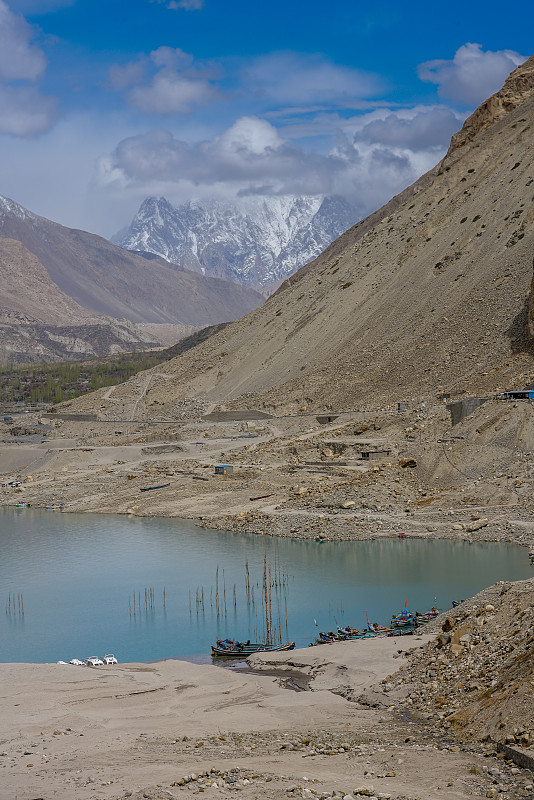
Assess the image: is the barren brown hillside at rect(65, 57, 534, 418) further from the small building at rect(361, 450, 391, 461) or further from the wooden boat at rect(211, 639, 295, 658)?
the wooden boat at rect(211, 639, 295, 658)

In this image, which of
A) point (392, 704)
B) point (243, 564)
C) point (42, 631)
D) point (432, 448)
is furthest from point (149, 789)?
point (432, 448)

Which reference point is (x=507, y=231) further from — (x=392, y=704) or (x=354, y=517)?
(x=392, y=704)

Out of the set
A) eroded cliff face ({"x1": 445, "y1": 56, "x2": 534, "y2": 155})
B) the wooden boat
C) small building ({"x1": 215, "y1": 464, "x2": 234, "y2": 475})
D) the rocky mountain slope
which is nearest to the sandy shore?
the rocky mountain slope

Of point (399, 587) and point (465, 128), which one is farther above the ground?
point (465, 128)

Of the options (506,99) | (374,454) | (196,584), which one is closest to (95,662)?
(196,584)

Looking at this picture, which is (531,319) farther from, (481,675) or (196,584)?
(481,675)

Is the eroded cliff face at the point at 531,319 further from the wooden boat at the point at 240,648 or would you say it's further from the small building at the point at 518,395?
the wooden boat at the point at 240,648
